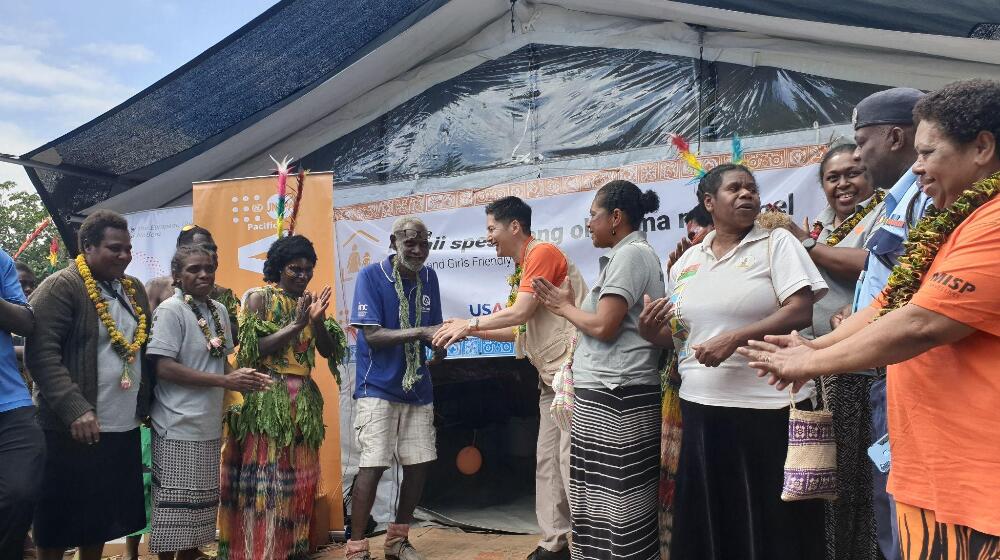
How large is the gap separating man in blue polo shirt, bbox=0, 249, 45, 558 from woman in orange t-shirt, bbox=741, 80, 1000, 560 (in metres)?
3.02

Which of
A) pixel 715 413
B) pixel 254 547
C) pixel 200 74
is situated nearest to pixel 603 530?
pixel 715 413

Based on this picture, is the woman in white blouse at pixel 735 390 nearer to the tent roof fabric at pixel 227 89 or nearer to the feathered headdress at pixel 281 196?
the feathered headdress at pixel 281 196

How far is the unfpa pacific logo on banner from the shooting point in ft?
18.4

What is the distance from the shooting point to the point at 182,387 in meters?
4.20

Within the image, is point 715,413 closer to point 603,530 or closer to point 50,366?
point 603,530

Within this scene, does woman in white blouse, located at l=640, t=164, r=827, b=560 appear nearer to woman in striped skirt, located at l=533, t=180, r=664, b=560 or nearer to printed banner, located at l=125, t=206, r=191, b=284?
woman in striped skirt, located at l=533, t=180, r=664, b=560

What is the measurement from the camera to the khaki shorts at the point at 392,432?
4.56 meters

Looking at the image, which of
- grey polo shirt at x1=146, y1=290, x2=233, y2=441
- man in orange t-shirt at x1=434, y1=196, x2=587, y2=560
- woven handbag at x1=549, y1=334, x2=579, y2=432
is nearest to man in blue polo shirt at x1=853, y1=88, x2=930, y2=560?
woven handbag at x1=549, y1=334, x2=579, y2=432

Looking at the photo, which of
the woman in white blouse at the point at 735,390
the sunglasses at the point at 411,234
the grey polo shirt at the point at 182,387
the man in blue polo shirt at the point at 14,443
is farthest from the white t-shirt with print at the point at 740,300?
the man in blue polo shirt at the point at 14,443

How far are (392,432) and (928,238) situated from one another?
343cm

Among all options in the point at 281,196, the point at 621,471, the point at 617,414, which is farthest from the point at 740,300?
the point at 281,196

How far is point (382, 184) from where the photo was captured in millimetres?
6148

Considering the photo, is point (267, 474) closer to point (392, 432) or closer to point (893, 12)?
point (392, 432)

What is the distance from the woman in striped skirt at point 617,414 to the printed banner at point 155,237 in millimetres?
4231
